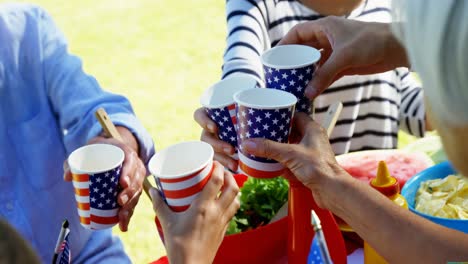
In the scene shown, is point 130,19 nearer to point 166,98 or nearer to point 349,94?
point 166,98

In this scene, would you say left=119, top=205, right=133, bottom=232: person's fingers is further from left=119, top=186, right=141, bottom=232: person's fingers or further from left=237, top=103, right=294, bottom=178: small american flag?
left=237, top=103, right=294, bottom=178: small american flag

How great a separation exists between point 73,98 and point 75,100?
1 centimetres

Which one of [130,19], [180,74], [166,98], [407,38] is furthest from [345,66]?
[130,19]

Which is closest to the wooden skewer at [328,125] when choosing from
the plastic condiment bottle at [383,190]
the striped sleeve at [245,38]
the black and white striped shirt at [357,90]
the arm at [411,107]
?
the plastic condiment bottle at [383,190]

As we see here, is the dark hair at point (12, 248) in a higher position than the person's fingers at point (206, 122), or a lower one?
higher

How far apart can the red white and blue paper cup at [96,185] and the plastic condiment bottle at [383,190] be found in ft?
2.09

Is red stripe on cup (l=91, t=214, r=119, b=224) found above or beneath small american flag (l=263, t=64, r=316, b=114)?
beneath

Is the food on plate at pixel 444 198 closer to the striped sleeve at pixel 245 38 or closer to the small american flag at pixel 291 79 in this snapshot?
the small american flag at pixel 291 79

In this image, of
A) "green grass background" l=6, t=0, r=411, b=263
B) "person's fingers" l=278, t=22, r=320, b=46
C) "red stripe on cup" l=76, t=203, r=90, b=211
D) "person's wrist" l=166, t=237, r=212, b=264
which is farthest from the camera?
"green grass background" l=6, t=0, r=411, b=263

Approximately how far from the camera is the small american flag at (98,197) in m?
1.65

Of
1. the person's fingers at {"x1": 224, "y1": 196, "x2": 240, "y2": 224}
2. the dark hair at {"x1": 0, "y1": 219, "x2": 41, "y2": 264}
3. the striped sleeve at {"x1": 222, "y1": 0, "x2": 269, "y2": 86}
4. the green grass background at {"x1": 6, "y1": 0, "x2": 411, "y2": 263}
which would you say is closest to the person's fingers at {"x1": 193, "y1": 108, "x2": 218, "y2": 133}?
the person's fingers at {"x1": 224, "y1": 196, "x2": 240, "y2": 224}

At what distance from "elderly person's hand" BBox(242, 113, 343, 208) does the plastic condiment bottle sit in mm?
131

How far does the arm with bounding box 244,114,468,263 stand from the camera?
58.4 inches

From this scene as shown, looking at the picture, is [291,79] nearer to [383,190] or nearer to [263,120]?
[263,120]
